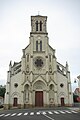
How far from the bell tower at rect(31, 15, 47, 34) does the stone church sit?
2716 mm

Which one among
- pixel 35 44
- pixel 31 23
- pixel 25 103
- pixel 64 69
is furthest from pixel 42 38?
pixel 25 103

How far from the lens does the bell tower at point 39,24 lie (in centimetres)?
5184

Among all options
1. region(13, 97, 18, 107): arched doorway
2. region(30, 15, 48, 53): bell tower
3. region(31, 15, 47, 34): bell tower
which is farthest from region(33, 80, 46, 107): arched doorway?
region(31, 15, 47, 34): bell tower

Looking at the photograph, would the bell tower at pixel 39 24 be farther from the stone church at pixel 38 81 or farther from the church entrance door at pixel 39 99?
the church entrance door at pixel 39 99

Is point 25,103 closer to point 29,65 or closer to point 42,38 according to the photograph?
point 29,65

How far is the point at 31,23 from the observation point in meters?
53.4

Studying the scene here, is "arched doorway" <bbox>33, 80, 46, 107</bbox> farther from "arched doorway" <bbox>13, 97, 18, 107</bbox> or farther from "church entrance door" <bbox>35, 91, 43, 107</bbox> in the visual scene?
"arched doorway" <bbox>13, 97, 18, 107</bbox>

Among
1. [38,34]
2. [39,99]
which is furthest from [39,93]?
[38,34]

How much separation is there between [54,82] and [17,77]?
9.67 m

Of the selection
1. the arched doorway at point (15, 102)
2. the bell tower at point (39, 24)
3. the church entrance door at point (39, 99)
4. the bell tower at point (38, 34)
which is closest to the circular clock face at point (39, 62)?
the bell tower at point (38, 34)

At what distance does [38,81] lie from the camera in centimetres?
4625

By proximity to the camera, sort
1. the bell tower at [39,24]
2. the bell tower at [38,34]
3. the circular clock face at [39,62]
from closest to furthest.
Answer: the circular clock face at [39,62] < the bell tower at [38,34] < the bell tower at [39,24]

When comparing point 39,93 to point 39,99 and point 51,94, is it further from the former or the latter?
point 51,94

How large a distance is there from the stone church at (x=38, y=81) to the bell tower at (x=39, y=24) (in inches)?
107
